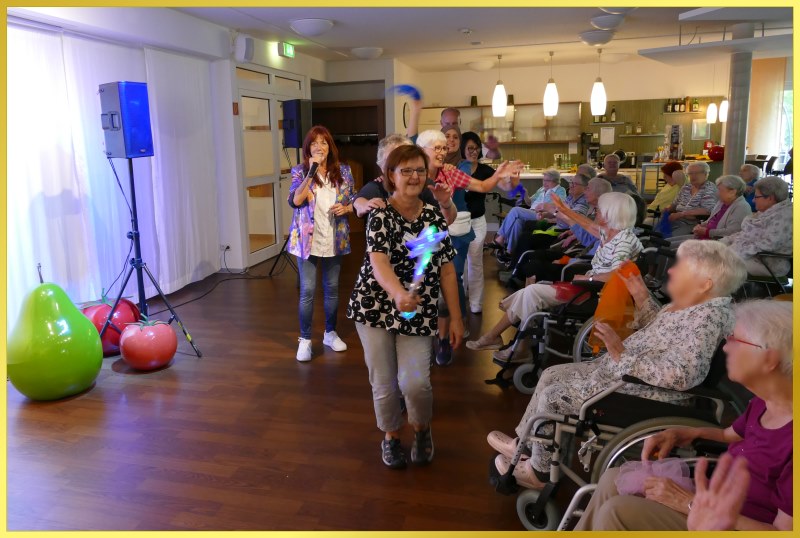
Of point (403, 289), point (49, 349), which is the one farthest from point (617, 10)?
point (49, 349)

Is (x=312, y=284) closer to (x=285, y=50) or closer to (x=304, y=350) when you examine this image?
(x=304, y=350)

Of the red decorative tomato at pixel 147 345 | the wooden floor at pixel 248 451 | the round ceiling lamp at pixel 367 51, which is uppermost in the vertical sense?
the round ceiling lamp at pixel 367 51

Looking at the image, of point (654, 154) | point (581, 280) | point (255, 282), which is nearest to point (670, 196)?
point (654, 154)

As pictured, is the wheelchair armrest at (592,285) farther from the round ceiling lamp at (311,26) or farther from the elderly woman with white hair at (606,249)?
the round ceiling lamp at (311,26)

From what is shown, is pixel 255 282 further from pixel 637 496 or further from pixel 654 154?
pixel 654 154

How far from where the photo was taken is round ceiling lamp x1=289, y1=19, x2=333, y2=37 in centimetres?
596

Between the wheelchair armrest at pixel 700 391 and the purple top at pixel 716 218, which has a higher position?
the purple top at pixel 716 218

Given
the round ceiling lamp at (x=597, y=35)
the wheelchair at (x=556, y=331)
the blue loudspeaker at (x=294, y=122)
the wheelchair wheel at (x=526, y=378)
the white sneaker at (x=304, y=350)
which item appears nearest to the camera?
the wheelchair at (x=556, y=331)

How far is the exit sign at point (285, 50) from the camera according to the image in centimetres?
752

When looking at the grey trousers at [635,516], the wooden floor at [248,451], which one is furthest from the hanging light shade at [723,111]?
the grey trousers at [635,516]

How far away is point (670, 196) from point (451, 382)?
459 centimetres

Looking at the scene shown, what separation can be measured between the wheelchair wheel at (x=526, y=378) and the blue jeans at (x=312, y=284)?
1.31 meters

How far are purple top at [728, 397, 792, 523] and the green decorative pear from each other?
3.27m

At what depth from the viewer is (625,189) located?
21.0 ft
